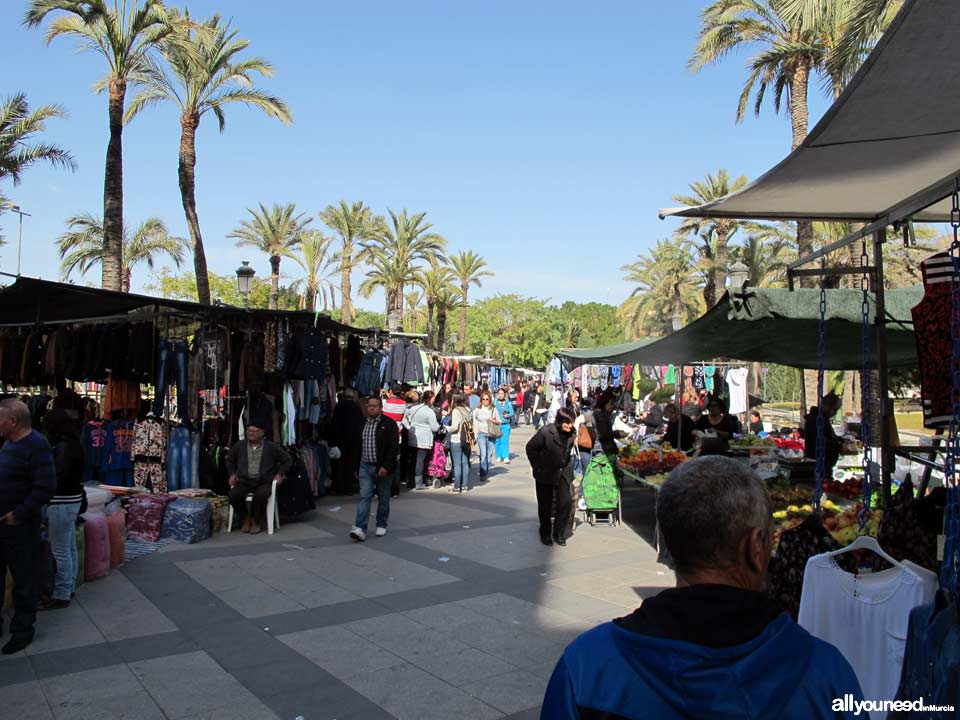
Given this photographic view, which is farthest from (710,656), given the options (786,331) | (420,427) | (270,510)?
(420,427)

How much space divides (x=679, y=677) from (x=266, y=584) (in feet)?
21.1

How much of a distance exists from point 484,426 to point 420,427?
74.8 inches

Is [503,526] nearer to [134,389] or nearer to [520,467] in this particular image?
[134,389]

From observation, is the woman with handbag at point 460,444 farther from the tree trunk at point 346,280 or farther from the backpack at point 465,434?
the tree trunk at point 346,280

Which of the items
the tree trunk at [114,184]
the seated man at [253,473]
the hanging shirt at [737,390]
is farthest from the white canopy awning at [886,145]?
the tree trunk at [114,184]

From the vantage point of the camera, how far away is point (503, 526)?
10.4 metres

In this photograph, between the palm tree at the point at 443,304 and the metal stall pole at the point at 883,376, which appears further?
the palm tree at the point at 443,304

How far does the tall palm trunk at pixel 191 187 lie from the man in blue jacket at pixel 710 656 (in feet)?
69.0

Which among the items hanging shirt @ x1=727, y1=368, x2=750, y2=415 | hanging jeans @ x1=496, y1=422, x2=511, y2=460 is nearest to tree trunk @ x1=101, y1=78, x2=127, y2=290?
hanging jeans @ x1=496, y1=422, x2=511, y2=460

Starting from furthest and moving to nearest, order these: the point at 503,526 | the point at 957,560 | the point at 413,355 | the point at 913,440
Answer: the point at 913,440, the point at 413,355, the point at 503,526, the point at 957,560

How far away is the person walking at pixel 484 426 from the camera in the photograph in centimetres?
1526

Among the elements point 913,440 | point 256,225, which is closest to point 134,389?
point 913,440

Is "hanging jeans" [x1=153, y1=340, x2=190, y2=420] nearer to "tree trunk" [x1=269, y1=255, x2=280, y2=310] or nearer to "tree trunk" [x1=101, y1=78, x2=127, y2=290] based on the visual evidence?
"tree trunk" [x1=101, y1=78, x2=127, y2=290]

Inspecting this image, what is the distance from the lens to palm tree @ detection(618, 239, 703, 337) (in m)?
36.2
